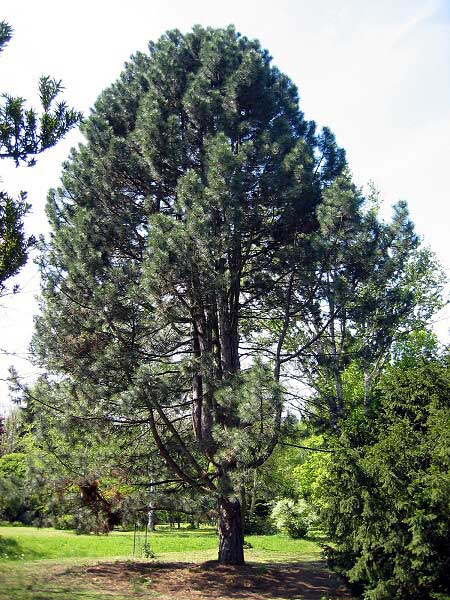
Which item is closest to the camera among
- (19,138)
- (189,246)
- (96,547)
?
(19,138)

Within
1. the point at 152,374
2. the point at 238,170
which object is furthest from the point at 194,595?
the point at 238,170

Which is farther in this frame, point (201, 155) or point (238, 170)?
point (201, 155)

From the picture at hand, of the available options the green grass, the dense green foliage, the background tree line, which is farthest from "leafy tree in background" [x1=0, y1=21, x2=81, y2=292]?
the green grass

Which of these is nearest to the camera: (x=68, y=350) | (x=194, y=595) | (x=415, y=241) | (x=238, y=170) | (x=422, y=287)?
(x=194, y=595)

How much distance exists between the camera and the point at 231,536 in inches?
420

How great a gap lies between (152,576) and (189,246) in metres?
6.54

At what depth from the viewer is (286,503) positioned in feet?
64.6

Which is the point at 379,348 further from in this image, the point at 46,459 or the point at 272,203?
the point at 46,459

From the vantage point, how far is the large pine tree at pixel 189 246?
364 inches

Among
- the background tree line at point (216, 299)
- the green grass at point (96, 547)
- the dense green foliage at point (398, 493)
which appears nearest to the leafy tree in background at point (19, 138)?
the background tree line at point (216, 299)

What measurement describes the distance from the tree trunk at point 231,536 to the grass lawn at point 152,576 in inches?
10.4

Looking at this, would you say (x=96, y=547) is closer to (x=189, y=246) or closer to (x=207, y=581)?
(x=207, y=581)

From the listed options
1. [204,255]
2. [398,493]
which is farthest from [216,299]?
[398,493]

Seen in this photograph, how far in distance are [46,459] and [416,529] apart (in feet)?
24.8
